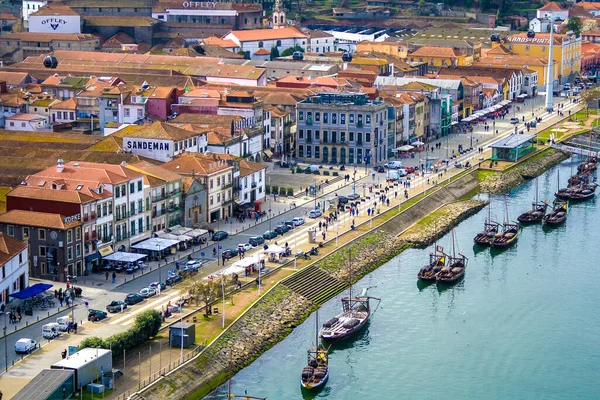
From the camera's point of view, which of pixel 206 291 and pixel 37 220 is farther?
pixel 37 220

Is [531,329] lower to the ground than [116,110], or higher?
lower

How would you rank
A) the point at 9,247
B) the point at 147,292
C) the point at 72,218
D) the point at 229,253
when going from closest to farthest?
the point at 9,247, the point at 147,292, the point at 72,218, the point at 229,253

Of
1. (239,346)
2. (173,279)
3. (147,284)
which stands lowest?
(239,346)

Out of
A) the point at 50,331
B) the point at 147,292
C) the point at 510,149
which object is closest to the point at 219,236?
the point at 147,292

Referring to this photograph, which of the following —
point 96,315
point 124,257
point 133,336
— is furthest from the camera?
point 124,257

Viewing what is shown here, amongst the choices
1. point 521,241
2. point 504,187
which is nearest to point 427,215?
point 521,241

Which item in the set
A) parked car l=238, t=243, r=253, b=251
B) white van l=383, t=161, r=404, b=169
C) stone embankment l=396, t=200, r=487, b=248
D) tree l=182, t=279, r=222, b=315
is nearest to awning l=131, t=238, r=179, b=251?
parked car l=238, t=243, r=253, b=251

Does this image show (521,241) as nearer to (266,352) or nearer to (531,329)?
(531,329)

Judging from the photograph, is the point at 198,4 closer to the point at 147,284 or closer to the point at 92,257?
the point at 92,257
